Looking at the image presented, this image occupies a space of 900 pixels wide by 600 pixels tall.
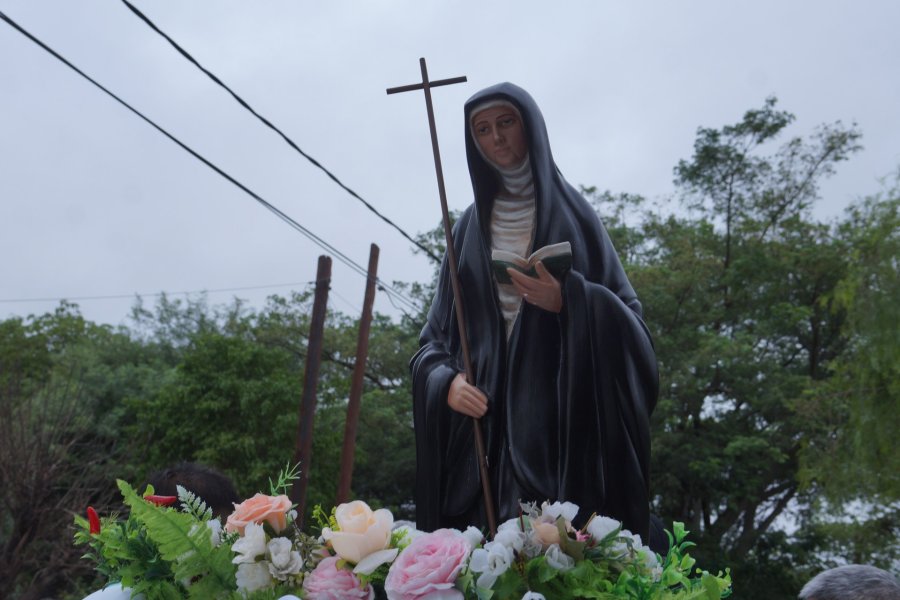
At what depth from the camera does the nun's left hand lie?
376 cm

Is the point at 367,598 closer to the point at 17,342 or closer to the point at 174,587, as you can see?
the point at 174,587

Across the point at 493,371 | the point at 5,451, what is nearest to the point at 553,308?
the point at 493,371

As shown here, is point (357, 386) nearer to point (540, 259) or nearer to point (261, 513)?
point (540, 259)

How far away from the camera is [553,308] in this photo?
3.83 metres

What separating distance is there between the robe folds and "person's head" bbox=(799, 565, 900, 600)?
92 centimetres

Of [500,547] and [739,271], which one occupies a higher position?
[739,271]

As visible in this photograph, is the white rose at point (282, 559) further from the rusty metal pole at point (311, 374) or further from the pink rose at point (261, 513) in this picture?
the rusty metal pole at point (311, 374)

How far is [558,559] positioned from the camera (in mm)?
2279

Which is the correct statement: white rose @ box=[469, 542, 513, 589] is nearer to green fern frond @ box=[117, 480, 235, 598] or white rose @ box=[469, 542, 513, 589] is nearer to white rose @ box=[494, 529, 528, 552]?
white rose @ box=[494, 529, 528, 552]

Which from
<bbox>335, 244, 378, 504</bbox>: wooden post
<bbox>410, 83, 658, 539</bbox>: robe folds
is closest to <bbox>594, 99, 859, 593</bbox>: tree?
<bbox>335, 244, 378, 504</bbox>: wooden post

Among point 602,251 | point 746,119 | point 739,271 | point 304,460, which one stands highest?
point 746,119

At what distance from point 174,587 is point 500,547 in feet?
2.63

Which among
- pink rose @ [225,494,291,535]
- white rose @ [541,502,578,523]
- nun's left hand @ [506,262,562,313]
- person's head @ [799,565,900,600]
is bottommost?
person's head @ [799,565,900,600]

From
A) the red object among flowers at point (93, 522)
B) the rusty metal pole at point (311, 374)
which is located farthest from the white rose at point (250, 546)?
the rusty metal pole at point (311, 374)
